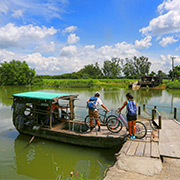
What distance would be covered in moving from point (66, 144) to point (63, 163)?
4.69ft

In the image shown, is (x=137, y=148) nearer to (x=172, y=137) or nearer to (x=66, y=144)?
(x=172, y=137)

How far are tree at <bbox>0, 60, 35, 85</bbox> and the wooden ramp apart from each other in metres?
53.4

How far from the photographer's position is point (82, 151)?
7438mm

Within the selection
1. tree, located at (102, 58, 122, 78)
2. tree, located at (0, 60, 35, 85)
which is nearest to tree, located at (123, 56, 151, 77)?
tree, located at (102, 58, 122, 78)

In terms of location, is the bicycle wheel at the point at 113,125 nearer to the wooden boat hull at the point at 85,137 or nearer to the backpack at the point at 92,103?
the wooden boat hull at the point at 85,137

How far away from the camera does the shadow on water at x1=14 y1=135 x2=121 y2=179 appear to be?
602 centimetres

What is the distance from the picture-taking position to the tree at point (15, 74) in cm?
5516

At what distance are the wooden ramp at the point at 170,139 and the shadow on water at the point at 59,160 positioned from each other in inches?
80.6

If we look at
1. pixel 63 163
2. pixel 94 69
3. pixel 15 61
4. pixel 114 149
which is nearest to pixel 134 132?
pixel 114 149

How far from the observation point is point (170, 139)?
6.50 meters

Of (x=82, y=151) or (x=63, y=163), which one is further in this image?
(x=82, y=151)

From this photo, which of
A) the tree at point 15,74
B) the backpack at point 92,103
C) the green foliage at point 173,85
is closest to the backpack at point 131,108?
the backpack at point 92,103

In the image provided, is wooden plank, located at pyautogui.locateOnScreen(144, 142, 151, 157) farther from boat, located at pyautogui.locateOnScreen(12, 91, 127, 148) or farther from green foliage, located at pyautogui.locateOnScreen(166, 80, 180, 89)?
green foliage, located at pyautogui.locateOnScreen(166, 80, 180, 89)

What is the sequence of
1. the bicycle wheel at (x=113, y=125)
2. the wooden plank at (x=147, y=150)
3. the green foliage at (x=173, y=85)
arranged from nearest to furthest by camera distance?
1. the wooden plank at (x=147, y=150)
2. the bicycle wheel at (x=113, y=125)
3. the green foliage at (x=173, y=85)
